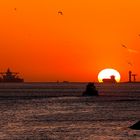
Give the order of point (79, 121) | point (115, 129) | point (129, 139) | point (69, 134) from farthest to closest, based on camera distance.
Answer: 1. point (79, 121)
2. point (115, 129)
3. point (69, 134)
4. point (129, 139)

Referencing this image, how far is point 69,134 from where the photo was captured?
8369 cm

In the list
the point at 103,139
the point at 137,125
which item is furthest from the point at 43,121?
the point at 103,139

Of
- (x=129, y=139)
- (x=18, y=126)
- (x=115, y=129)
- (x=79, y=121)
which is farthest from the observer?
(x=79, y=121)

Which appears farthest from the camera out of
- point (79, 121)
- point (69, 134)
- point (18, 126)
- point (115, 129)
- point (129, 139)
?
point (79, 121)

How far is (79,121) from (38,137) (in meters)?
25.3

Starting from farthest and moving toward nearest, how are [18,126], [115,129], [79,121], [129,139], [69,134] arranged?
[79,121]
[18,126]
[115,129]
[69,134]
[129,139]

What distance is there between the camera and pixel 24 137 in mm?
80938

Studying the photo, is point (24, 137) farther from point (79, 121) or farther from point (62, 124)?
point (79, 121)

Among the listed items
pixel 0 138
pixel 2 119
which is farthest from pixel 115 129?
pixel 2 119

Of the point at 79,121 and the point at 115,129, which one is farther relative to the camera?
the point at 79,121

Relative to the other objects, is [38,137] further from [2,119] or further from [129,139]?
[2,119]

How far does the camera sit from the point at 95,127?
9344 centimetres

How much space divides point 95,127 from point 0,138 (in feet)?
56.7

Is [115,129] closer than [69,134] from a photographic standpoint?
No
